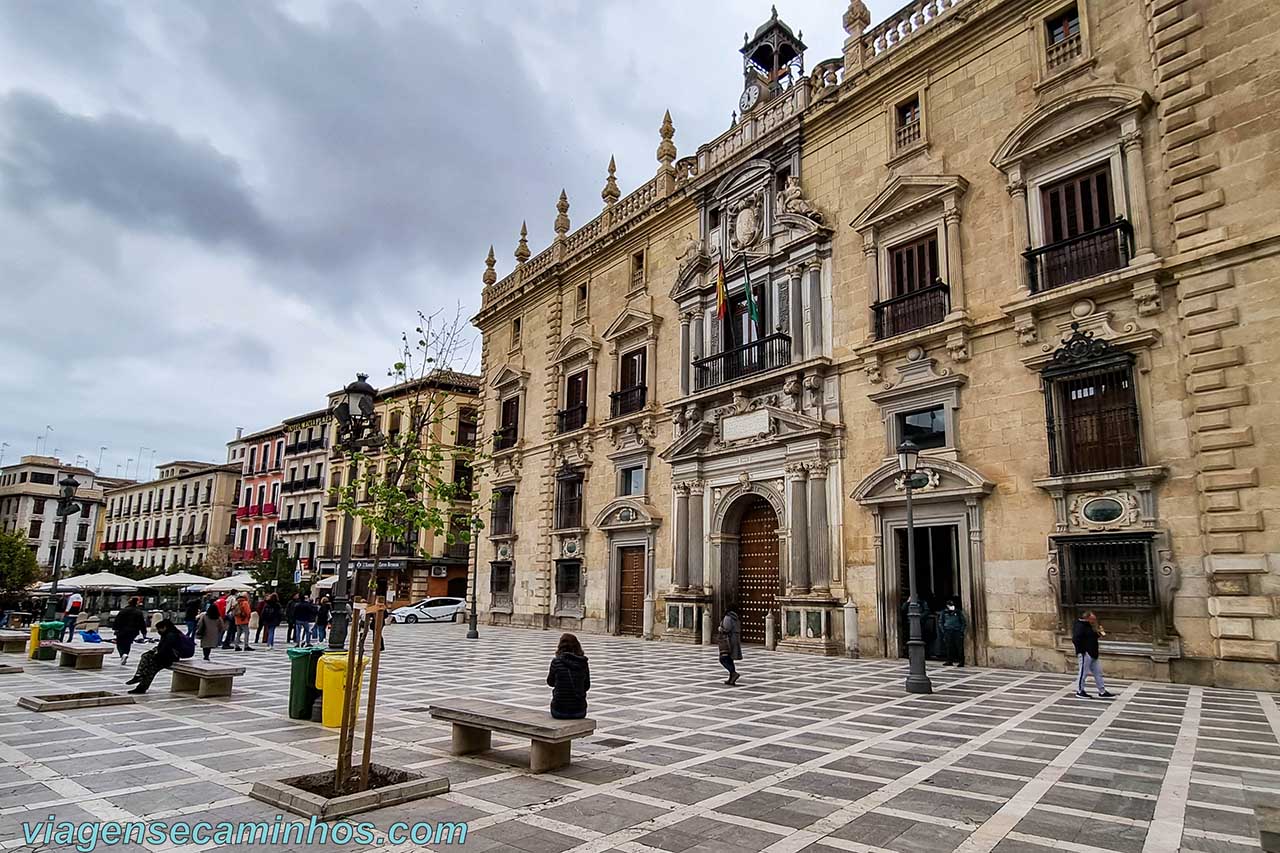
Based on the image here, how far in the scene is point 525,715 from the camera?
7109 mm

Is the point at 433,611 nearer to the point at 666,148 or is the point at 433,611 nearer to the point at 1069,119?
the point at 666,148

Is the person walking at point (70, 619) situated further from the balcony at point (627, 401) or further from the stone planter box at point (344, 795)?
the stone planter box at point (344, 795)

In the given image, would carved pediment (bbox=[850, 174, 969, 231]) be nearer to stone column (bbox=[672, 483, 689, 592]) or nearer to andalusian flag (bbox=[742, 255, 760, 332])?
andalusian flag (bbox=[742, 255, 760, 332])

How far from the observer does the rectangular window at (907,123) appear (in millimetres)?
18797

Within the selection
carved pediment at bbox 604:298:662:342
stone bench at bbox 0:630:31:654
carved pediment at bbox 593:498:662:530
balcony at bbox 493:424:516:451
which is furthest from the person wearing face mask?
stone bench at bbox 0:630:31:654

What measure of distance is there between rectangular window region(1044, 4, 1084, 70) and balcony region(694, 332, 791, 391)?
8368mm

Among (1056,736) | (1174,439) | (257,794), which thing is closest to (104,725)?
(257,794)

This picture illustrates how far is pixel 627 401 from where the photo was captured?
2634 cm

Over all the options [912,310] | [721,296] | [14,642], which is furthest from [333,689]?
[721,296]

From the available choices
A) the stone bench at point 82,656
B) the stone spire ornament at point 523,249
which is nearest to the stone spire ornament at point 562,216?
the stone spire ornament at point 523,249

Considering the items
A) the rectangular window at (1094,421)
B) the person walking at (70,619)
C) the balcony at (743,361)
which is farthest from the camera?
the balcony at (743,361)

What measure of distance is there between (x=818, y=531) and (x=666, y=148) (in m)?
15.0

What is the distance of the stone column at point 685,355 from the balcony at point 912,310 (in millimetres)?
6759

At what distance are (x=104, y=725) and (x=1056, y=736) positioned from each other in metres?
10.7
